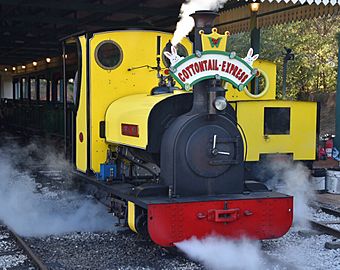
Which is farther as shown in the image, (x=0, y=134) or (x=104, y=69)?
(x=0, y=134)

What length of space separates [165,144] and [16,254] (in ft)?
6.22

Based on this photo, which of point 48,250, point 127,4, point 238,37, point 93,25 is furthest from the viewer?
point 238,37

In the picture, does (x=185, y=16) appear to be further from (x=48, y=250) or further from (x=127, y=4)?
(x=127, y=4)

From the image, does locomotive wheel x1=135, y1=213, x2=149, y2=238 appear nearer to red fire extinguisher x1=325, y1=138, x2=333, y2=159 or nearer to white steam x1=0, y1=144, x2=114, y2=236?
white steam x1=0, y1=144, x2=114, y2=236

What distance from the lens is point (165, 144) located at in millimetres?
4523

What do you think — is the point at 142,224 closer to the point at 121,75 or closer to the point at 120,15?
the point at 121,75

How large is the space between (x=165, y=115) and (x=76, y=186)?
2640 mm

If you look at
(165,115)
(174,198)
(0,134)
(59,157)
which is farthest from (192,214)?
(0,134)

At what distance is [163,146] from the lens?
4.57 metres

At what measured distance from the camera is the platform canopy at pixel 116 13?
9.63 m

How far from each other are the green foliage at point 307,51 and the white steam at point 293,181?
41.8 feet

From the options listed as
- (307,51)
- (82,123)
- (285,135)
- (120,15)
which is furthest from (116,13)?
(307,51)

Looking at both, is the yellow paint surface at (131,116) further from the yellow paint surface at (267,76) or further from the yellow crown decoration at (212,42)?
the yellow paint surface at (267,76)

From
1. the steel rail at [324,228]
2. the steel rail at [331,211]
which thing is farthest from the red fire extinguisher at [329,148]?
the steel rail at [324,228]
